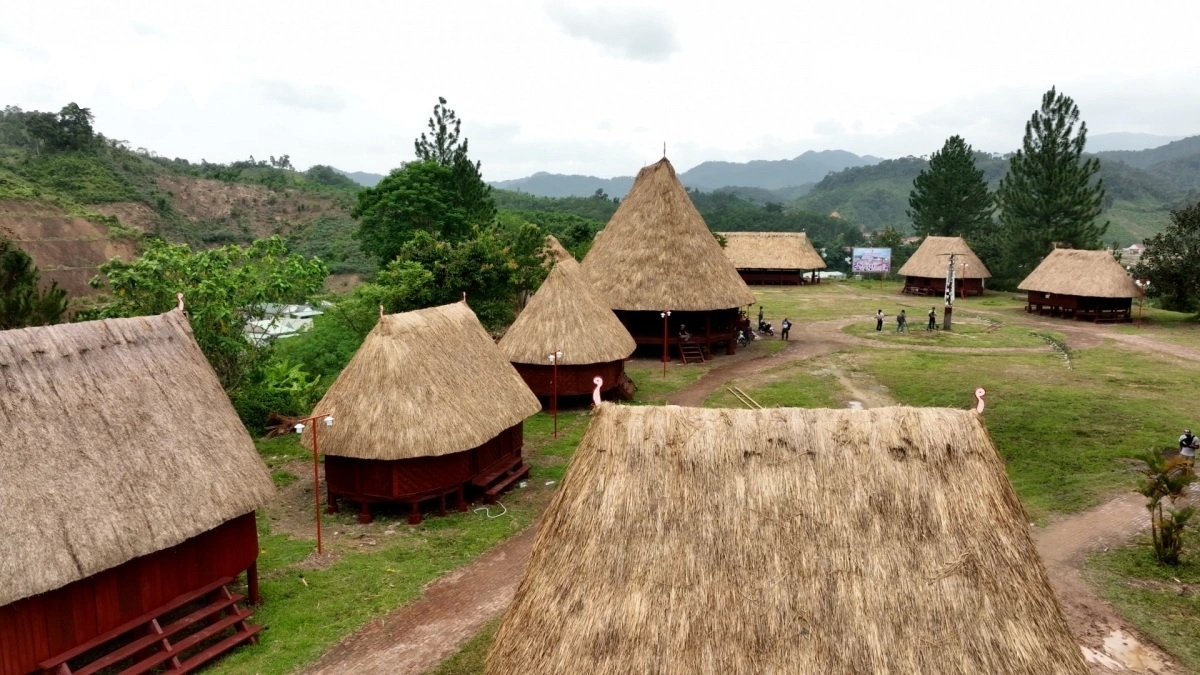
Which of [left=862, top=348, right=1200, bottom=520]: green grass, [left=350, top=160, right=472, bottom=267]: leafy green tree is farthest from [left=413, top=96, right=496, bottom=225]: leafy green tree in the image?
[left=862, top=348, right=1200, bottom=520]: green grass

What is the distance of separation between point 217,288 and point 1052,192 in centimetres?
5358

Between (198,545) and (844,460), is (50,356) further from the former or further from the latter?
(844,460)

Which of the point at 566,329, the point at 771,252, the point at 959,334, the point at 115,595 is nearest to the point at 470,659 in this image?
the point at 115,595

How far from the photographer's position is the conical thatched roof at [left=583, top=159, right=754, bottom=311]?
3019 cm

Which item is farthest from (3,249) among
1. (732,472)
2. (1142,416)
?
(1142,416)

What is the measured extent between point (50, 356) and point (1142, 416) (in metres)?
26.5

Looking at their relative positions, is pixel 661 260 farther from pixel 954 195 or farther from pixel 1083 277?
pixel 954 195

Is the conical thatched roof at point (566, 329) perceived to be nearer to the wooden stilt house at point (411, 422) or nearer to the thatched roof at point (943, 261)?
the wooden stilt house at point (411, 422)

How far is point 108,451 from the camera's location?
10.5 meters

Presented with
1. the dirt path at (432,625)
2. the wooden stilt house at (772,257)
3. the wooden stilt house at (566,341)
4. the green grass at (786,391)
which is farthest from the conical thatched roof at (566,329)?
the wooden stilt house at (772,257)

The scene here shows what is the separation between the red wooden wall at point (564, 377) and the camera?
24.1 meters

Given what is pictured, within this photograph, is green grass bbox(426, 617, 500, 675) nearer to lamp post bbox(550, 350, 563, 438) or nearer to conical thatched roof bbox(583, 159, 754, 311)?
lamp post bbox(550, 350, 563, 438)

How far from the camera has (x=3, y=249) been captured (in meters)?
19.5

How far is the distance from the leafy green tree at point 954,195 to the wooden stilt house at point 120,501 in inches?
2546
